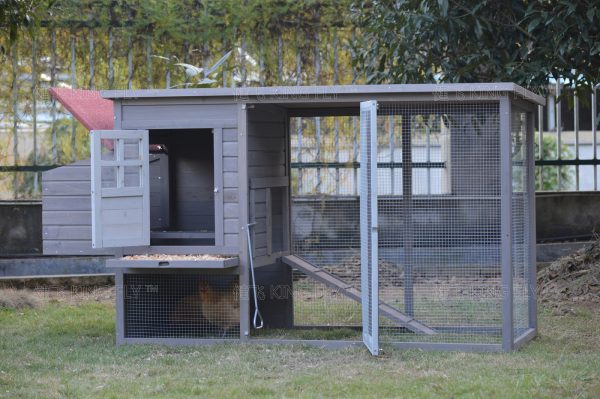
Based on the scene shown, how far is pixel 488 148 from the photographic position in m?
9.00

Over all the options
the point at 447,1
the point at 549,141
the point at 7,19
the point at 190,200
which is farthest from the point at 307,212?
the point at 549,141

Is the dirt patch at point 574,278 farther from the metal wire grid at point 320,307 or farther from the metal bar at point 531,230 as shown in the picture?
the metal wire grid at point 320,307

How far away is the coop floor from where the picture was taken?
656 centimetres

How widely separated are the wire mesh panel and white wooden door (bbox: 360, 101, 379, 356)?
608 millimetres

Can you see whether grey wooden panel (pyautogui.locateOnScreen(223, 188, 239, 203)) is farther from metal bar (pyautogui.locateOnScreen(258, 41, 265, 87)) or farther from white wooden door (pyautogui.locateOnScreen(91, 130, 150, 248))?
metal bar (pyautogui.locateOnScreen(258, 41, 265, 87))

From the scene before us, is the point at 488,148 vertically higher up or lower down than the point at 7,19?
lower down

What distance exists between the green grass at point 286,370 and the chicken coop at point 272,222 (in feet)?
0.94

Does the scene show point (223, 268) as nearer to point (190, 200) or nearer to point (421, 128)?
point (190, 200)

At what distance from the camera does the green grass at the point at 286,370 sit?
6.56 meters

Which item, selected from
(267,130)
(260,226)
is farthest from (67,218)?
(267,130)

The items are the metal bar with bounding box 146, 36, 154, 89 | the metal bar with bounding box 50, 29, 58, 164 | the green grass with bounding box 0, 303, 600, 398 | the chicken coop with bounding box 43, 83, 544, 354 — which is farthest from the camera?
the metal bar with bounding box 146, 36, 154, 89

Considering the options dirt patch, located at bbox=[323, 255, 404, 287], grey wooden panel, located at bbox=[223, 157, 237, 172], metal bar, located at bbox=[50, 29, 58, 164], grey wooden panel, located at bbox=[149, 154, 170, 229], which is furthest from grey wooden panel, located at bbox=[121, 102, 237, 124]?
metal bar, located at bbox=[50, 29, 58, 164]

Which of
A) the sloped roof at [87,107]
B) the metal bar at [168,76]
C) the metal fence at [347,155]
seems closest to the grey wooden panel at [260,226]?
the sloped roof at [87,107]

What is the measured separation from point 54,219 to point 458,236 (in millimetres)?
3688
